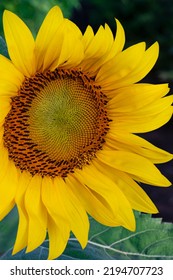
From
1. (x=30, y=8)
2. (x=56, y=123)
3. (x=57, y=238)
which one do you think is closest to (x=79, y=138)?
(x=56, y=123)

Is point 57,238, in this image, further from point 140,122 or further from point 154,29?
Answer: point 154,29

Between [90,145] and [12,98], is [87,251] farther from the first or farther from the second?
[12,98]

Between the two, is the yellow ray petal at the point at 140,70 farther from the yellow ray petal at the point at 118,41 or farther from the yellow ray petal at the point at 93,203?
the yellow ray petal at the point at 93,203

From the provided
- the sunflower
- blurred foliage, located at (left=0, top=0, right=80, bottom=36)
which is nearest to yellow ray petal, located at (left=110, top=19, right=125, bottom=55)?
the sunflower

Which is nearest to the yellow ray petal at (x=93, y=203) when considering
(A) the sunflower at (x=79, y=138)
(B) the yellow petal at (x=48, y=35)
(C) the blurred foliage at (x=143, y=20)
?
(A) the sunflower at (x=79, y=138)

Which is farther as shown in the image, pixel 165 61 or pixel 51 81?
pixel 165 61

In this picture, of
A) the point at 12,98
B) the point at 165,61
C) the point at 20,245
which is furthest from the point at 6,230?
the point at 165,61
